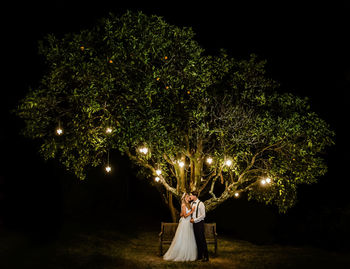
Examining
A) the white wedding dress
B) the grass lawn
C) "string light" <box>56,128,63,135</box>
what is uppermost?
"string light" <box>56,128,63,135</box>

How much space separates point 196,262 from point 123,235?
24.1 feet

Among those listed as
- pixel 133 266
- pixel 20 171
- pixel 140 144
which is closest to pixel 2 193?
pixel 20 171

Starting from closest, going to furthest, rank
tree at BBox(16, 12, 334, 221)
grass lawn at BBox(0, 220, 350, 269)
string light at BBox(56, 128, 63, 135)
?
1. grass lawn at BBox(0, 220, 350, 269)
2. tree at BBox(16, 12, 334, 221)
3. string light at BBox(56, 128, 63, 135)

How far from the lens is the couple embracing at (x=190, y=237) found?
35.3ft

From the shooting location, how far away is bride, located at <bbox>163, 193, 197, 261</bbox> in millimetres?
10758

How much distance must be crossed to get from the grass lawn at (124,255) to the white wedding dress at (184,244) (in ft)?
1.09

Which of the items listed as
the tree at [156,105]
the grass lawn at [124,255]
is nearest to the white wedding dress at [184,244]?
the grass lawn at [124,255]

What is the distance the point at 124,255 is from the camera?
464 inches

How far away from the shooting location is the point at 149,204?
100ft

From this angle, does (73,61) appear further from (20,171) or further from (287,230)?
(287,230)

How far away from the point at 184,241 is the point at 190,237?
0.22 meters

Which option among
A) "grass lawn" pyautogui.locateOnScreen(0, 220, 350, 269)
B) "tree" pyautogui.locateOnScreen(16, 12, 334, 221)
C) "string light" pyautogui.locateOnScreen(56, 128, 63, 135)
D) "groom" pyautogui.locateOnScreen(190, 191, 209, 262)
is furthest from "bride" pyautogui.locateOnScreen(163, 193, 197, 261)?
"string light" pyautogui.locateOnScreen(56, 128, 63, 135)

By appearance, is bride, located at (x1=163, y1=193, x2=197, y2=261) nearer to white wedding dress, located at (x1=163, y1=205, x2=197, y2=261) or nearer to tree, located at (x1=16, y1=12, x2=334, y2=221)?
white wedding dress, located at (x1=163, y1=205, x2=197, y2=261)

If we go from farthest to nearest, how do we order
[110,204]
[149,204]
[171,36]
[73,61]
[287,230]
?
[149,204], [110,204], [287,230], [171,36], [73,61]
